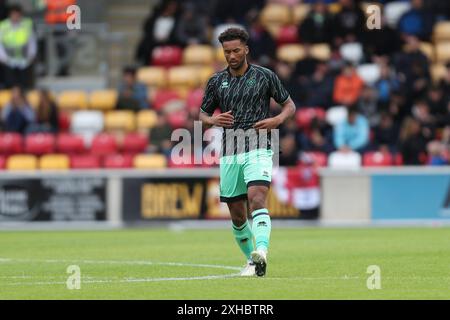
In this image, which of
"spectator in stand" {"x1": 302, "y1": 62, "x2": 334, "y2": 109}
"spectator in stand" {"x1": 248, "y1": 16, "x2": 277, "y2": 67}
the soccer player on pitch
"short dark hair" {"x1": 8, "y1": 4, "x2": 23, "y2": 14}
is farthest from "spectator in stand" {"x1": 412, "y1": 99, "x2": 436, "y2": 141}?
the soccer player on pitch

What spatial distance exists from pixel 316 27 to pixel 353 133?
3.98 metres

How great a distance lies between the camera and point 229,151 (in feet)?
40.5

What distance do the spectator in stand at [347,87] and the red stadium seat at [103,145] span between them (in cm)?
475

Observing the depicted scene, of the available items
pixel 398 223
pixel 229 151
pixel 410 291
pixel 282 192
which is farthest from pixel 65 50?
Result: pixel 410 291

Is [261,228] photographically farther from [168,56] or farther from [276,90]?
[168,56]

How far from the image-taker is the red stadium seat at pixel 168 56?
2883cm

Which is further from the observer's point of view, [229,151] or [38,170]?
[38,170]

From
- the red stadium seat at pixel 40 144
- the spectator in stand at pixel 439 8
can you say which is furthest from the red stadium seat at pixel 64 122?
the spectator in stand at pixel 439 8

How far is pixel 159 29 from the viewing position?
29.1 m

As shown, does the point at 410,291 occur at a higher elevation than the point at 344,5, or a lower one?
lower

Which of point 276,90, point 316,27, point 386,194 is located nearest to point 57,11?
point 316,27
